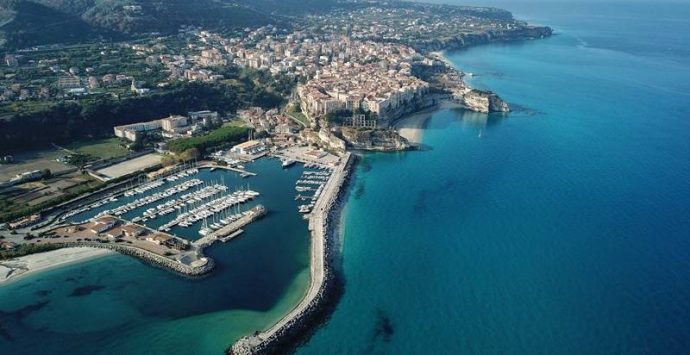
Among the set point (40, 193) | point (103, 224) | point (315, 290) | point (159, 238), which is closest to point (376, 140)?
point (159, 238)

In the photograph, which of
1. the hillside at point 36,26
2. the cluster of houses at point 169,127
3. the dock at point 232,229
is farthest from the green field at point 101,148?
the hillside at point 36,26

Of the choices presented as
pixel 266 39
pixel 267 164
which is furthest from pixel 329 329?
pixel 266 39

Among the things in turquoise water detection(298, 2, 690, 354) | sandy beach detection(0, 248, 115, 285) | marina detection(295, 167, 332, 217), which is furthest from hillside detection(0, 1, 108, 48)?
turquoise water detection(298, 2, 690, 354)

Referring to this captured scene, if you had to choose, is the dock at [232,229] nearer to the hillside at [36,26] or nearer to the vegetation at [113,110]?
the vegetation at [113,110]

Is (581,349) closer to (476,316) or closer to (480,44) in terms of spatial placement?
Result: (476,316)

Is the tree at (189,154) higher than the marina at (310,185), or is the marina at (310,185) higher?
the tree at (189,154)

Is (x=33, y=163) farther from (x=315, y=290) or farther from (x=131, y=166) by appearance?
(x=315, y=290)
